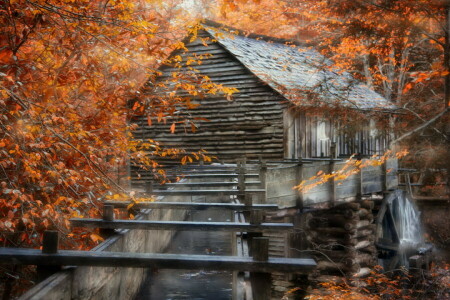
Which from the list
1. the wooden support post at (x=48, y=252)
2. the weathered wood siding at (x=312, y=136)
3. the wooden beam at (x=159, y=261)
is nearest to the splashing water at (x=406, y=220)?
the weathered wood siding at (x=312, y=136)

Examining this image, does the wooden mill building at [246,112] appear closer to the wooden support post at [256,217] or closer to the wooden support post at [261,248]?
the wooden support post at [256,217]

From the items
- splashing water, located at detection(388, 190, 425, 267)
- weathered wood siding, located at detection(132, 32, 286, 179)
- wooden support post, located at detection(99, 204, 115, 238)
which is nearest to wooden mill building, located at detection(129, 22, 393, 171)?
weathered wood siding, located at detection(132, 32, 286, 179)

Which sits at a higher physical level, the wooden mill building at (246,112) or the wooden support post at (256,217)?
the wooden mill building at (246,112)

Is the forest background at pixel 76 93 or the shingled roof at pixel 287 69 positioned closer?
the forest background at pixel 76 93

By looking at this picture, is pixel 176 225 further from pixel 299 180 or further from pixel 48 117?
pixel 299 180

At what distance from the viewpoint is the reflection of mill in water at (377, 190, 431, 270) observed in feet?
53.8

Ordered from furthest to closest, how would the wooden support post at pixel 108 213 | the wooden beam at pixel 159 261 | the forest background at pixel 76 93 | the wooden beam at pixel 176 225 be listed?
the forest background at pixel 76 93 → the wooden support post at pixel 108 213 → the wooden beam at pixel 176 225 → the wooden beam at pixel 159 261

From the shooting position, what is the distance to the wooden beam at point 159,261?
3455 mm

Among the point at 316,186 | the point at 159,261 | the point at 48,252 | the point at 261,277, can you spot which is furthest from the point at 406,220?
the point at 48,252

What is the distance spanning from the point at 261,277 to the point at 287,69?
55.7 feet

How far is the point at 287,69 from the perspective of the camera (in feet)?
64.5

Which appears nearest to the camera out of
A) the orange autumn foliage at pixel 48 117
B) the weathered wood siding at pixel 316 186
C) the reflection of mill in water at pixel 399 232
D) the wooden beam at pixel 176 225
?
the wooden beam at pixel 176 225

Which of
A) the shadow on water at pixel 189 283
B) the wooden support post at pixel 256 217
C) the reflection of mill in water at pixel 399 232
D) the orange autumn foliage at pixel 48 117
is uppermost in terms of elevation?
the orange autumn foliage at pixel 48 117

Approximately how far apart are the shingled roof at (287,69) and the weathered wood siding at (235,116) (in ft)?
1.76
